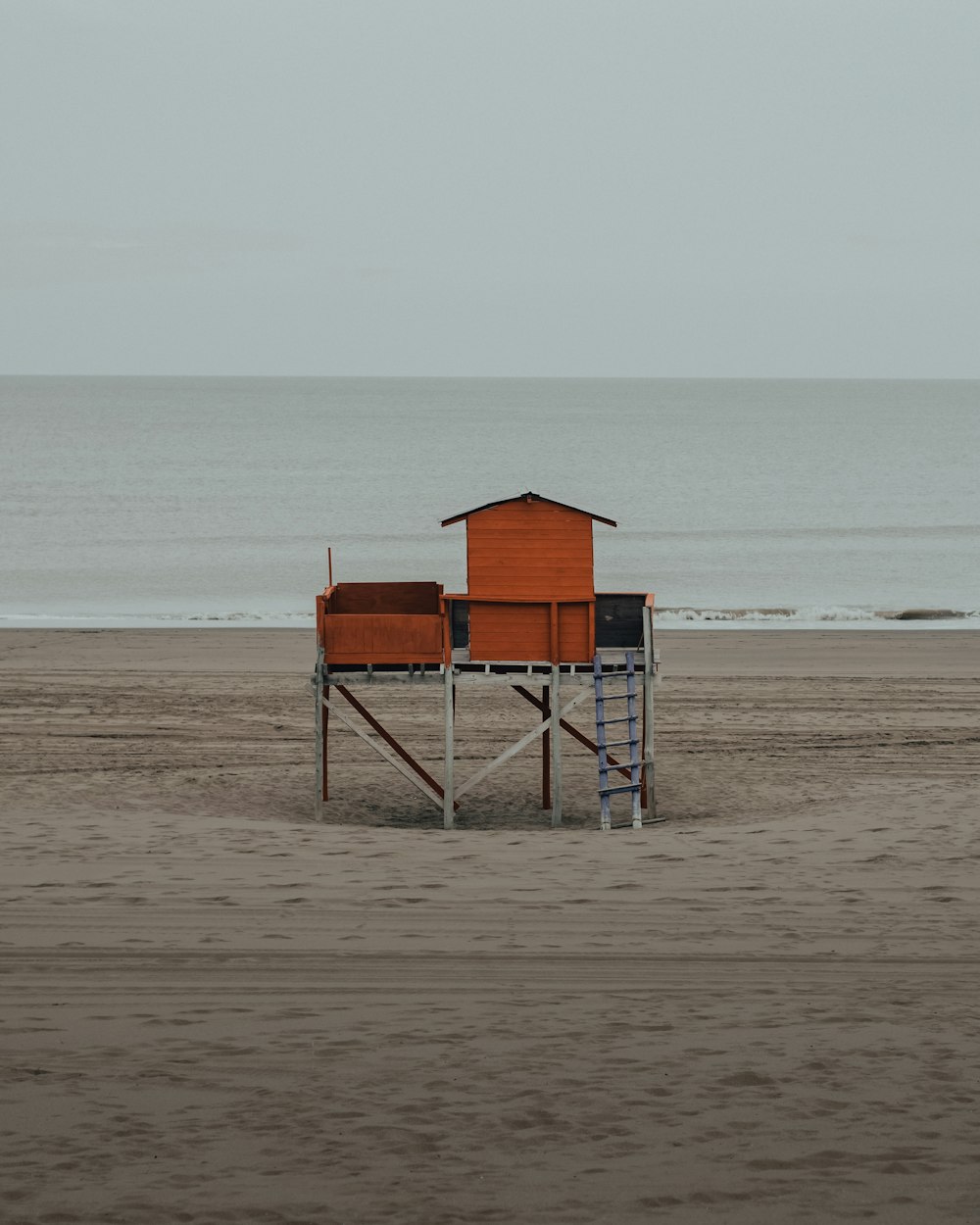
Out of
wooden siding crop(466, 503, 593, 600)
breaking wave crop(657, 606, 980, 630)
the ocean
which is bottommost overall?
breaking wave crop(657, 606, 980, 630)

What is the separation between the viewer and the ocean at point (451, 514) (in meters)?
36.8

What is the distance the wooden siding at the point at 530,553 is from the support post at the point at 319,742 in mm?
1566

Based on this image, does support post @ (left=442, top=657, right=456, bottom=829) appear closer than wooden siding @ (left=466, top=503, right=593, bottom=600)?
No

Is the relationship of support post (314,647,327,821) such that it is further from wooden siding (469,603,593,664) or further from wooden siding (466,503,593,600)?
wooden siding (466,503,593,600)

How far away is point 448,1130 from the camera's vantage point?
6660mm

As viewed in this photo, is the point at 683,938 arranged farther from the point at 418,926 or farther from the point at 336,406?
the point at 336,406

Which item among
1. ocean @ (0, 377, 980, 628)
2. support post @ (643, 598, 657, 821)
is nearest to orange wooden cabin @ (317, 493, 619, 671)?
support post @ (643, 598, 657, 821)

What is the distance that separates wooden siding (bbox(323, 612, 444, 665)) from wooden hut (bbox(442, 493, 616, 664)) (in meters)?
0.38

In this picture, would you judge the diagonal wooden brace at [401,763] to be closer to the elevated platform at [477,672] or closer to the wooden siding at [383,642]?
the elevated platform at [477,672]

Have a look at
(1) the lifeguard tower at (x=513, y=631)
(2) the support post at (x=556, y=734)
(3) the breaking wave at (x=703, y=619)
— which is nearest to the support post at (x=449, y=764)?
(1) the lifeguard tower at (x=513, y=631)

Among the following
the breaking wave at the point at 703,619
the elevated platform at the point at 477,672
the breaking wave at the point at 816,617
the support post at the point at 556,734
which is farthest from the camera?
the breaking wave at the point at 816,617

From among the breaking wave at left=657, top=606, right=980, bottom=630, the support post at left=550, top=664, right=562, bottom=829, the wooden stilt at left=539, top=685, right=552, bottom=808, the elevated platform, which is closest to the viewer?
the support post at left=550, top=664, right=562, bottom=829

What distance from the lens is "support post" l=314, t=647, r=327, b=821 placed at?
13414mm

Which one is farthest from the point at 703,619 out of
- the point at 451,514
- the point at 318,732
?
the point at 451,514
